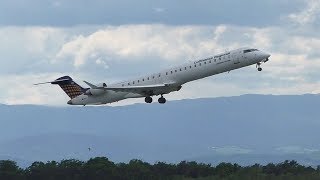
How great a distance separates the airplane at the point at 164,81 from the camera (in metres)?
105

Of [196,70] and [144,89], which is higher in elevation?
[196,70]

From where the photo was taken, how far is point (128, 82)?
116250 mm

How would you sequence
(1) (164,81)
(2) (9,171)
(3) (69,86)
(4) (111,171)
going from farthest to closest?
1. (2) (9,171)
2. (4) (111,171)
3. (3) (69,86)
4. (1) (164,81)

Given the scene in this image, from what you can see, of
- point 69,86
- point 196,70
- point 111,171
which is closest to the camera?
point 196,70

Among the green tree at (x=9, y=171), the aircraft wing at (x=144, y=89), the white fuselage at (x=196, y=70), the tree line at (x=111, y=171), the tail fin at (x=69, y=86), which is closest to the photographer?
the white fuselage at (x=196, y=70)

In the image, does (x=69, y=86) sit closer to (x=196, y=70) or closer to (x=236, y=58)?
(x=196, y=70)

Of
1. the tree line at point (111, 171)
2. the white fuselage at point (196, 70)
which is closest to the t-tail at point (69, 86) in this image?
the white fuselage at point (196, 70)

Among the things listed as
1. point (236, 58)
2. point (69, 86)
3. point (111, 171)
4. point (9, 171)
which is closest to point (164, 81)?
point (236, 58)

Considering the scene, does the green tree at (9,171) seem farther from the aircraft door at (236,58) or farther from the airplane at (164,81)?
the aircraft door at (236,58)

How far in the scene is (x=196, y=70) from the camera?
107 metres

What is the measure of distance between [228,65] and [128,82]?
52.3 ft

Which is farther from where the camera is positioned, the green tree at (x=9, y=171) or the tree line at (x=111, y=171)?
the tree line at (x=111, y=171)

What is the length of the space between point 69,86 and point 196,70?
25.8 m

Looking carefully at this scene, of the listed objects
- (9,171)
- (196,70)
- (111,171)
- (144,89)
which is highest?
(196,70)
